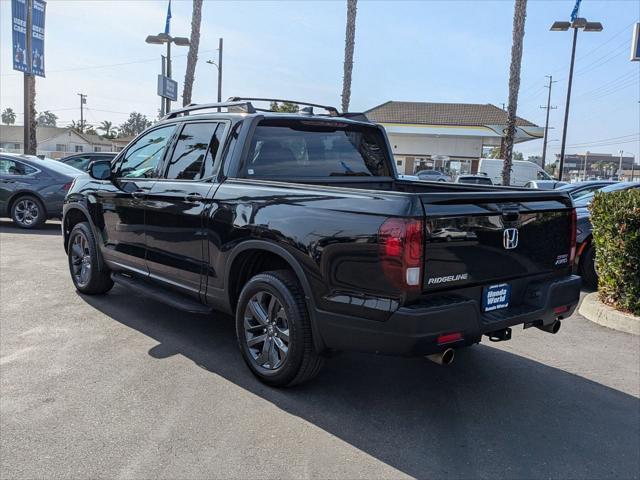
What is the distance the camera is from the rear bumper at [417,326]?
3117 millimetres

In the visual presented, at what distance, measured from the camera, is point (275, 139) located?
15.1 feet

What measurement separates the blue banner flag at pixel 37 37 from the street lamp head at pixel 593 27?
64.0ft

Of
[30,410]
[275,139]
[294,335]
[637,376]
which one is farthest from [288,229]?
[637,376]

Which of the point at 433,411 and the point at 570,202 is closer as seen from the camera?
the point at 433,411

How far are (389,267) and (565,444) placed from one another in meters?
1.57

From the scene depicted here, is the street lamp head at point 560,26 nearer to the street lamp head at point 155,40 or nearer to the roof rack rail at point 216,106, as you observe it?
the street lamp head at point 155,40

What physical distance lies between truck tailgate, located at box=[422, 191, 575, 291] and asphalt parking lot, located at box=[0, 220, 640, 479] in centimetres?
95

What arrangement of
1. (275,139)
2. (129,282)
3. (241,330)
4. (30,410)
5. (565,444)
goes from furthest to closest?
(129,282)
(275,139)
(241,330)
(30,410)
(565,444)

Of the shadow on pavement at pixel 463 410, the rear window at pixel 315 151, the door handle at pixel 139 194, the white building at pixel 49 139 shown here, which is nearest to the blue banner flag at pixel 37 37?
the door handle at pixel 139 194

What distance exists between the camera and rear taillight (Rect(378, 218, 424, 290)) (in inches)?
121

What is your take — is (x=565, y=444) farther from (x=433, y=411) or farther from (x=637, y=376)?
(x=637, y=376)

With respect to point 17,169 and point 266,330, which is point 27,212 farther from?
point 266,330

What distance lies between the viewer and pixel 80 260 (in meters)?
6.45

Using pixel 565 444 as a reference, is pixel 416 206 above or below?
above
